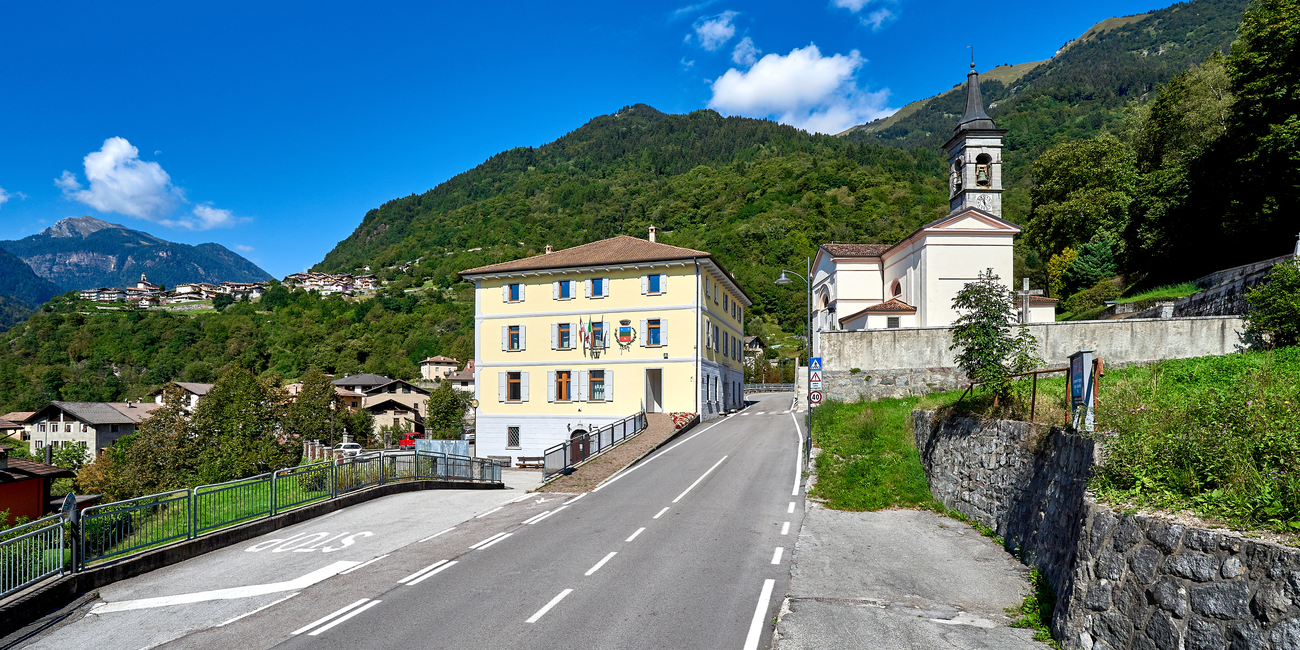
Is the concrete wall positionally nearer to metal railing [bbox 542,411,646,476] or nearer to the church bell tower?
metal railing [bbox 542,411,646,476]

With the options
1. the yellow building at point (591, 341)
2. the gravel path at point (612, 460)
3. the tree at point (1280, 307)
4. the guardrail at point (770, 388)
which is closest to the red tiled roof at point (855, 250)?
the yellow building at point (591, 341)

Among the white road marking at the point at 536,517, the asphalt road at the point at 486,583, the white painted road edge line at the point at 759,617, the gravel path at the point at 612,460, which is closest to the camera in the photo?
the white painted road edge line at the point at 759,617

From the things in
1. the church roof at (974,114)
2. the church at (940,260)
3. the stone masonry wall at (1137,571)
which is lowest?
the stone masonry wall at (1137,571)

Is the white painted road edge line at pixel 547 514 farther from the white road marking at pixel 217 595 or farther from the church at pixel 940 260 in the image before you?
→ the church at pixel 940 260

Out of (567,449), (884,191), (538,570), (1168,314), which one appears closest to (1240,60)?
(1168,314)

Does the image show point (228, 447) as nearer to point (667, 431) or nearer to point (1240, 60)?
point (667, 431)

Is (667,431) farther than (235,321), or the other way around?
(235,321)

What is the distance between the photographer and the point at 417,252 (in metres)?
168

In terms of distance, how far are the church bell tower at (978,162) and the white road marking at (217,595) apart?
38932mm

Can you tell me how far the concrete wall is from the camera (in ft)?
70.3

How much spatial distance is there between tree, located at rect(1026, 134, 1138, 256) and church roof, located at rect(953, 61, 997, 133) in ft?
40.3

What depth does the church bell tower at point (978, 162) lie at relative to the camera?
132ft

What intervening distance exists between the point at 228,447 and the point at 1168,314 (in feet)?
162

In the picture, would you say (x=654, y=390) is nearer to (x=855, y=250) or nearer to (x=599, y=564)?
(x=855, y=250)
